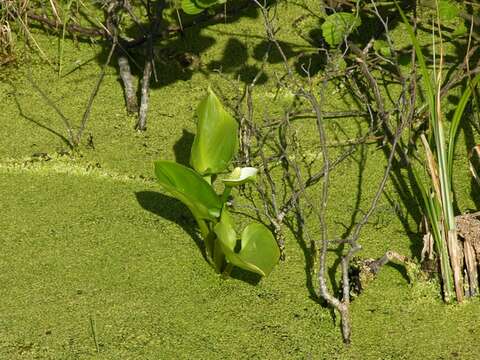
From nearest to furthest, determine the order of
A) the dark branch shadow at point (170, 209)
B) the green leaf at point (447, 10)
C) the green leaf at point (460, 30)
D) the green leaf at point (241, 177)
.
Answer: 1. the green leaf at point (241, 177)
2. the dark branch shadow at point (170, 209)
3. the green leaf at point (447, 10)
4. the green leaf at point (460, 30)

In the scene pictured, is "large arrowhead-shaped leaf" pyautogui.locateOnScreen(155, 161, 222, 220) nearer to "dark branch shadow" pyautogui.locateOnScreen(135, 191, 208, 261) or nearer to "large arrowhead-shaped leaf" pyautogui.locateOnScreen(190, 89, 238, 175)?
"large arrowhead-shaped leaf" pyautogui.locateOnScreen(190, 89, 238, 175)

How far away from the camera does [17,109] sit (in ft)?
8.42

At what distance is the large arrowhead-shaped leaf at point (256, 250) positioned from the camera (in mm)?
1843

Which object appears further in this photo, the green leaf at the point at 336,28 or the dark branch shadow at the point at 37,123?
the dark branch shadow at the point at 37,123

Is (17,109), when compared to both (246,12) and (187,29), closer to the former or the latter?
(187,29)

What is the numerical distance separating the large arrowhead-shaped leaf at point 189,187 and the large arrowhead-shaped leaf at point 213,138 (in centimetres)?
11

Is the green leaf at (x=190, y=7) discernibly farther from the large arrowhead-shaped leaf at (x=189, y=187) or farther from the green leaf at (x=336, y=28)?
the large arrowhead-shaped leaf at (x=189, y=187)

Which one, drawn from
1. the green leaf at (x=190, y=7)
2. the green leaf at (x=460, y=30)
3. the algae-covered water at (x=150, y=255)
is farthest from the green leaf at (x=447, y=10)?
the green leaf at (x=190, y=7)

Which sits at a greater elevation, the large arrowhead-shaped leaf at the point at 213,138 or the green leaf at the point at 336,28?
the green leaf at the point at 336,28

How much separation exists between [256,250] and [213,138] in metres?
0.29

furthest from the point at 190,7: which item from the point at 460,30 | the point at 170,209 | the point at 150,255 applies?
the point at 460,30

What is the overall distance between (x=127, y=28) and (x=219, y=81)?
14.9 inches

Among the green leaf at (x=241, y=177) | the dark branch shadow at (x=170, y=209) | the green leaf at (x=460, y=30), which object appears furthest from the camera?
the green leaf at (x=460, y=30)

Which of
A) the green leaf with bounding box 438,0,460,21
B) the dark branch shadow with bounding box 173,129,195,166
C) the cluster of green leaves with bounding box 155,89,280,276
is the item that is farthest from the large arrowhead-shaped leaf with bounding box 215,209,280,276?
the green leaf with bounding box 438,0,460,21
